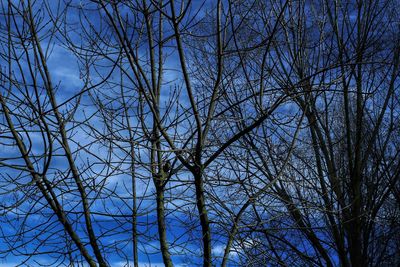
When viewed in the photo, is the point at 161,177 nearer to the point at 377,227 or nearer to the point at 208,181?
the point at 208,181

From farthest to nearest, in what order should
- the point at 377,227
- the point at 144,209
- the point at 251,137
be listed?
the point at 377,227 → the point at 251,137 → the point at 144,209

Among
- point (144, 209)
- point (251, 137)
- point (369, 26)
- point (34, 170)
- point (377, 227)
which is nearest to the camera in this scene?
point (34, 170)

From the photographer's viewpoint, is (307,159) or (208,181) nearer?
(208,181)

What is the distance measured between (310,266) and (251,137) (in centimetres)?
202

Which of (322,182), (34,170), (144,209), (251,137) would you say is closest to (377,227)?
(322,182)

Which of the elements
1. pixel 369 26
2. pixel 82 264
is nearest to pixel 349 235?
pixel 369 26

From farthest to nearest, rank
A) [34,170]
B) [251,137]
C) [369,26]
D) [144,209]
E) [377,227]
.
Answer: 1. [377,227]
2. [369,26]
3. [251,137]
4. [144,209]
5. [34,170]

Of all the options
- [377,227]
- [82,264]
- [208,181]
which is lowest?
[82,264]

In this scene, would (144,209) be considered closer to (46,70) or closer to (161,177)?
(161,177)

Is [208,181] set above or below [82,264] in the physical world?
above

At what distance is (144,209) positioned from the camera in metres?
3.78

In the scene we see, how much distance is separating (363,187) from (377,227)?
0.81 metres

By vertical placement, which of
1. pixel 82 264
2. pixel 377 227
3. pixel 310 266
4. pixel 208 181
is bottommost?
pixel 82 264

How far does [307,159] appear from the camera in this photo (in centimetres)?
658
